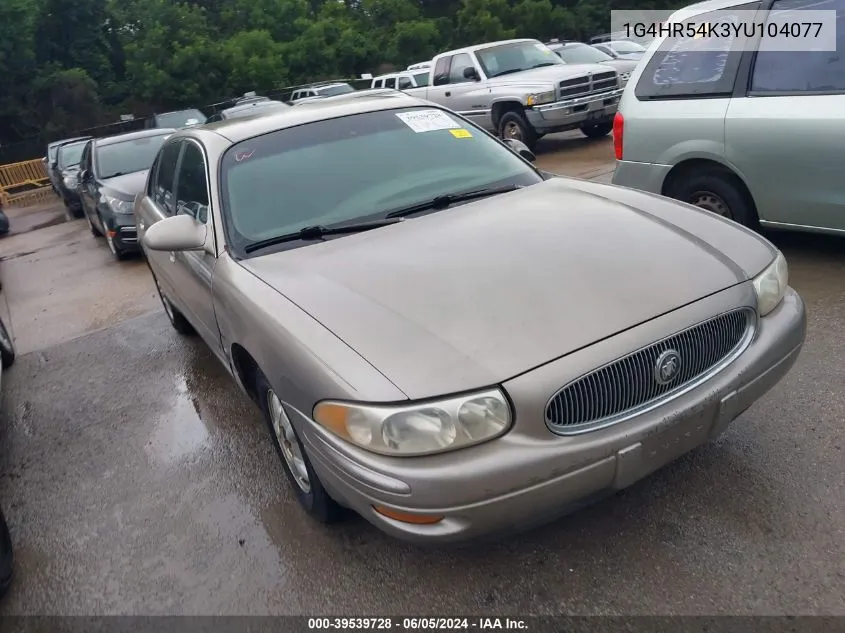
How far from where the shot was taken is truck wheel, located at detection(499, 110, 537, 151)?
11562 millimetres

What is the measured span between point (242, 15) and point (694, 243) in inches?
1589

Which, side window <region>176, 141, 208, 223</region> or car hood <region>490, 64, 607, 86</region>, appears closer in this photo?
side window <region>176, 141, 208, 223</region>

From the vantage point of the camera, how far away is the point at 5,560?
3.10 m

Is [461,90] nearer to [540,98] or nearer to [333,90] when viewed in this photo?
[540,98]

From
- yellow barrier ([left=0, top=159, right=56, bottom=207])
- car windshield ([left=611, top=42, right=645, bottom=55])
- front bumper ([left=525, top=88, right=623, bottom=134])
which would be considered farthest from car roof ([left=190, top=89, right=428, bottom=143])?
yellow barrier ([left=0, top=159, right=56, bottom=207])

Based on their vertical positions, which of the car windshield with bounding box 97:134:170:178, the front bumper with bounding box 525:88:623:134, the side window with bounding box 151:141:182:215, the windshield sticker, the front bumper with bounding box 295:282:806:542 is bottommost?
→ the front bumper with bounding box 525:88:623:134

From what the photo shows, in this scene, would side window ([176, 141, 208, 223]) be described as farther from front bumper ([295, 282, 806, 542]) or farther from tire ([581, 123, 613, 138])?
tire ([581, 123, 613, 138])

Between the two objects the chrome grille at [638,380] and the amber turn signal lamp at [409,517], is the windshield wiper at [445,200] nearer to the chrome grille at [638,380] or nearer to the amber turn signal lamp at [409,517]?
the chrome grille at [638,380]

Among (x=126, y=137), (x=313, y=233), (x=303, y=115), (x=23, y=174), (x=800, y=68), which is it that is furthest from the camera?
(x=23, y=174)

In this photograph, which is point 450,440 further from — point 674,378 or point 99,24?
point 99,24

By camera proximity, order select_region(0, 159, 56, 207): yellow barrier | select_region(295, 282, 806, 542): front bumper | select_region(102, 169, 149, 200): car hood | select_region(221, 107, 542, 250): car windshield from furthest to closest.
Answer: select_region(0, 159, 56, 207): yellow barrier → select_region(102, 169, 149, 200): car hood → select_region(221, 107, 542, 250): car windshield → select_region(295, 282, 806, 542): front bumper

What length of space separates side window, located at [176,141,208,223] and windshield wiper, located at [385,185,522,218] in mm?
979

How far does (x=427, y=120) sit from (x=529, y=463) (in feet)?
7.80

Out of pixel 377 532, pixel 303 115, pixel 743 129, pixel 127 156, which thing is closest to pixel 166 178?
pixel 303 115
